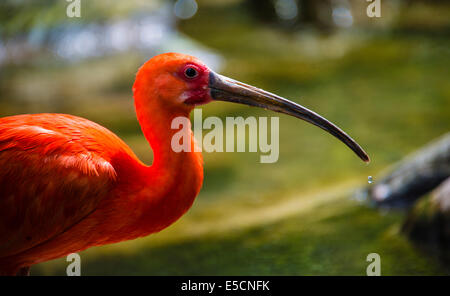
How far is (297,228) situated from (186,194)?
1.94 meters

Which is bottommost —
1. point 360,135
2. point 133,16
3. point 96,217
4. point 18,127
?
point 96,217

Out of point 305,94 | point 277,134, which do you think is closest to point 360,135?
point 277,134

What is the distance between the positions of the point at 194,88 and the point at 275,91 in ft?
14.7

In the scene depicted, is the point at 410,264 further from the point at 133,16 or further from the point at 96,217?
the point at 133,16

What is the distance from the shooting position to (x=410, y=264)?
4.18m

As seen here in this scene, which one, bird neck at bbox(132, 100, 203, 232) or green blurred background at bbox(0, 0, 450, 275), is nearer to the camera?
bird neck at bbox(132, 100, 203, 232)

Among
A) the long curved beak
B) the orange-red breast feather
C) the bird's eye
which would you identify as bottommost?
the orange-red breast feather

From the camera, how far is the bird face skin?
2881 millimetres

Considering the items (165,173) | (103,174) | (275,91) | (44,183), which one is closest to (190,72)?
(165,173)

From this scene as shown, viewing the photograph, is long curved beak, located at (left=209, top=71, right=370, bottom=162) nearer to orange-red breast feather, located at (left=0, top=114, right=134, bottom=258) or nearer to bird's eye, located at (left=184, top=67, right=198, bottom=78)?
bird's eye, located at (left=184, top=67, right=198, bottom=78)

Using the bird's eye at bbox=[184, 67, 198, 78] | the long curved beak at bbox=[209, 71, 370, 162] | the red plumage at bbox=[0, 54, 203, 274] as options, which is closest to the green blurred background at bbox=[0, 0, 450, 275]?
the red plumage at bbox=[0, 54, 203, 274]

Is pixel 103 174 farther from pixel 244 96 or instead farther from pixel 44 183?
pixel 244 96

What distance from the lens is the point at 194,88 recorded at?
2.92 metres

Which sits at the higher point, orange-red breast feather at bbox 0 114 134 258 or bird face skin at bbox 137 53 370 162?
bird face skin at bbox 137 53 370 162
